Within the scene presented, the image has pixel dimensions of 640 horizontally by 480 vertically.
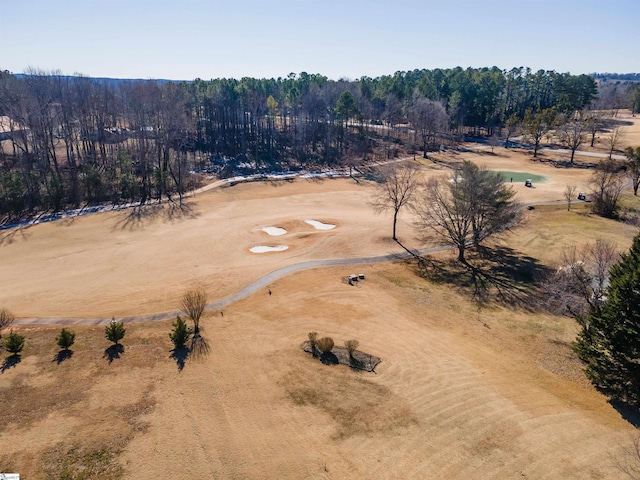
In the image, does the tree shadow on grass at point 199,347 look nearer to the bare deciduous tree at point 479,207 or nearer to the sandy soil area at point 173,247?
the sandy soil area at point 173,247

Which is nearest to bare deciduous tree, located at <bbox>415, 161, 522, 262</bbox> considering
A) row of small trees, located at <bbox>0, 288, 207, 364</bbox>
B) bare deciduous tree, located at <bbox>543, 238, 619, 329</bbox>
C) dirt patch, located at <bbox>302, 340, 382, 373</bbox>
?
bare deciduous tree, located at <bbox>543, 238, 619, 329</bbox>

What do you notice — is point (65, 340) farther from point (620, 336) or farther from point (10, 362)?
point (620, 336)

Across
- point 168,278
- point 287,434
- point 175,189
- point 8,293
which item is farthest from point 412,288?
point 175,189

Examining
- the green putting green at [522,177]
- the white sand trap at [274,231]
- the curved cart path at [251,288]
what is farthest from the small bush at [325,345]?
the green putting green at [522,177]

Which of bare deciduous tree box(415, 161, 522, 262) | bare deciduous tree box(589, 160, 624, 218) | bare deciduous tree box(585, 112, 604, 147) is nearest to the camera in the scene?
bare deciduous tree box(415, 161, 522, 262)

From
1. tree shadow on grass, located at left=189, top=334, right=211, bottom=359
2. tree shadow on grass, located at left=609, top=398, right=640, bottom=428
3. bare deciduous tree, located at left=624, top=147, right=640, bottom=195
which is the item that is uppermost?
bare deciduous tree, located at left=624, top=147, right=640, bottom=195

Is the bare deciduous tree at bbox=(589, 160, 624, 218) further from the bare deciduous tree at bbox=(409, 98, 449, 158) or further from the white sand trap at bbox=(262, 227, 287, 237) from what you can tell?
the bare deciduous tree at bbox=(409, 98, 449, 158)

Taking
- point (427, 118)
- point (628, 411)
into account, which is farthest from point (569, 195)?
point (628, 411)
